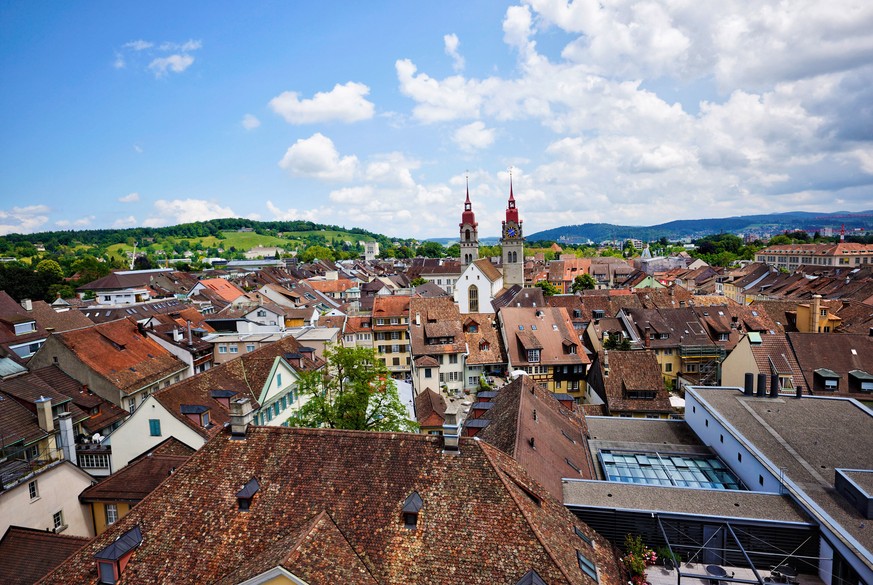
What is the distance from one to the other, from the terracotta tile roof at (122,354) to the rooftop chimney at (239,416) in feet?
82.4

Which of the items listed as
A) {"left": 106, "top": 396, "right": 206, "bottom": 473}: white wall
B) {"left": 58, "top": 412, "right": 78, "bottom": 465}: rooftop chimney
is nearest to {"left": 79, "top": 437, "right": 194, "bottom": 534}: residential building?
{"left": 106, "top": 396, "right": 206, "bottom": 473}: white wall

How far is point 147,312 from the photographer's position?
70.8 meters

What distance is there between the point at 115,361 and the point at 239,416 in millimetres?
28832

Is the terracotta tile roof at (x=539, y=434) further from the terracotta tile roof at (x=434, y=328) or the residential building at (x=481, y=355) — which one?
the terracotta tile roof at (x=434, y=328)

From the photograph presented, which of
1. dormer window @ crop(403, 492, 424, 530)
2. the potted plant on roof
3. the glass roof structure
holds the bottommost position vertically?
the glass roof structure

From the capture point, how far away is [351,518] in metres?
15.3

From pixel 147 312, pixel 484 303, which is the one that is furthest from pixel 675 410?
pixel 147 312

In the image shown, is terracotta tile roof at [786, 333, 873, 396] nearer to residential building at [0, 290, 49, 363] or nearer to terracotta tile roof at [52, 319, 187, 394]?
terracotta tile roof at [52, 319, 187, 394]

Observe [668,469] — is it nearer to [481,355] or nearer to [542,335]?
[542,335]

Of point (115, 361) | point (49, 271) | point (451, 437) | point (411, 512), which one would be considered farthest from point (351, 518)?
point (49, 271)

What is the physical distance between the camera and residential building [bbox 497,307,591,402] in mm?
50594

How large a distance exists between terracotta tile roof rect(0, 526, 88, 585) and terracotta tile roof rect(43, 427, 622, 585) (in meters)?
4.80

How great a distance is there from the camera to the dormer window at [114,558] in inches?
577

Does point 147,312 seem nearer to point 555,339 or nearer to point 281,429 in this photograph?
point 555,339
